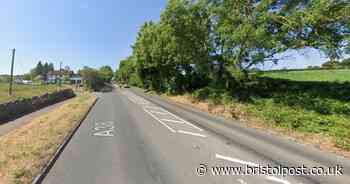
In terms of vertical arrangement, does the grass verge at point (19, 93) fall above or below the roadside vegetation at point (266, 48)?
below

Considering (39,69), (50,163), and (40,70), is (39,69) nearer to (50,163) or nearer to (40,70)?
(40,70)

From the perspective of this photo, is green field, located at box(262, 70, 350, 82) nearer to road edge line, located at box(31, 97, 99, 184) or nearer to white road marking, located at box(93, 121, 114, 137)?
white road marking, located at box(93, 121, 114, 137)

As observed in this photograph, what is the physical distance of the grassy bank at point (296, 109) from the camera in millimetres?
10367

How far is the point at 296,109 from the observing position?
14.1 m

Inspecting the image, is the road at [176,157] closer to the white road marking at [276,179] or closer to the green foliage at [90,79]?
the white road marking at [276,179]

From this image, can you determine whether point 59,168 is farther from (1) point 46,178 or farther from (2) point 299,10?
(2) point 299,10

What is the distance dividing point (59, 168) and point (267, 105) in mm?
13131

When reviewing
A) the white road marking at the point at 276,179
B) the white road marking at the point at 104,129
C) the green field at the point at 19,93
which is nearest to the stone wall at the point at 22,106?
the green field at the point at 19,93

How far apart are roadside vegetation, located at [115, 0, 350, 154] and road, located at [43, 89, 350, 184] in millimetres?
2640

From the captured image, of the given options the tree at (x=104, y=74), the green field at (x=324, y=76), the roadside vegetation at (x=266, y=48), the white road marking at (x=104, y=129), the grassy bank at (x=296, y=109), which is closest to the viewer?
the grassy bank at (x=296, y=109)

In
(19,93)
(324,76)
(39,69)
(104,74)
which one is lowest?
(19,93)

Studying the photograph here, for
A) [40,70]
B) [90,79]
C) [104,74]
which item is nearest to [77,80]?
[104,74]

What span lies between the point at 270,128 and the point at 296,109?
8.86ft

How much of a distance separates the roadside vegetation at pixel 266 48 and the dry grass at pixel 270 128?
0.55 feet
